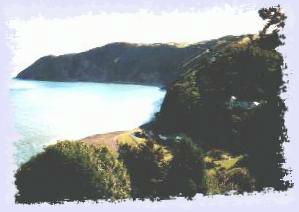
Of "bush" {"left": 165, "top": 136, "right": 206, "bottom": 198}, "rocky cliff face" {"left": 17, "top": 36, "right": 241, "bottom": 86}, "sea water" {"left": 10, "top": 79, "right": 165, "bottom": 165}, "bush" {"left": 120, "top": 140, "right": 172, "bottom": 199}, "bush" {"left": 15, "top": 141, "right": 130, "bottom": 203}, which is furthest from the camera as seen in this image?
"rocky cliff face" {"left": 17, "top": 36, "right": 241, "bottom": 86}

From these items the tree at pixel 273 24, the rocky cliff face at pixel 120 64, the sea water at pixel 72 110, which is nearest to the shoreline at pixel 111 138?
the sea water at pixel 72 110

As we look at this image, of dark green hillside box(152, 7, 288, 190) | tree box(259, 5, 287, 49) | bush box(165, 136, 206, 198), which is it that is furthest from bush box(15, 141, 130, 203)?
tree box(259, 5, 287, 49)

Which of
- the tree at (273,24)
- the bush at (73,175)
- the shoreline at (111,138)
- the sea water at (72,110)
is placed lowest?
the bush at (73,175)

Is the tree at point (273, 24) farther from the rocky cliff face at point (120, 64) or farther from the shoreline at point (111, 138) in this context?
the shoreline at point (111, 138)

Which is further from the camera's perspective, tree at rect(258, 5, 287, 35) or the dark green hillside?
the dark green hillside

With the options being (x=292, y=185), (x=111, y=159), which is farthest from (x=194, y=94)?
(x=292, y=185)

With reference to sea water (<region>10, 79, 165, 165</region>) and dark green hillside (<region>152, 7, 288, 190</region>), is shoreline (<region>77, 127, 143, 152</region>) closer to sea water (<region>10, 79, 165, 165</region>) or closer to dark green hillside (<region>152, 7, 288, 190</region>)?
sea water (<region>10, 79, 165, 165</region>)
